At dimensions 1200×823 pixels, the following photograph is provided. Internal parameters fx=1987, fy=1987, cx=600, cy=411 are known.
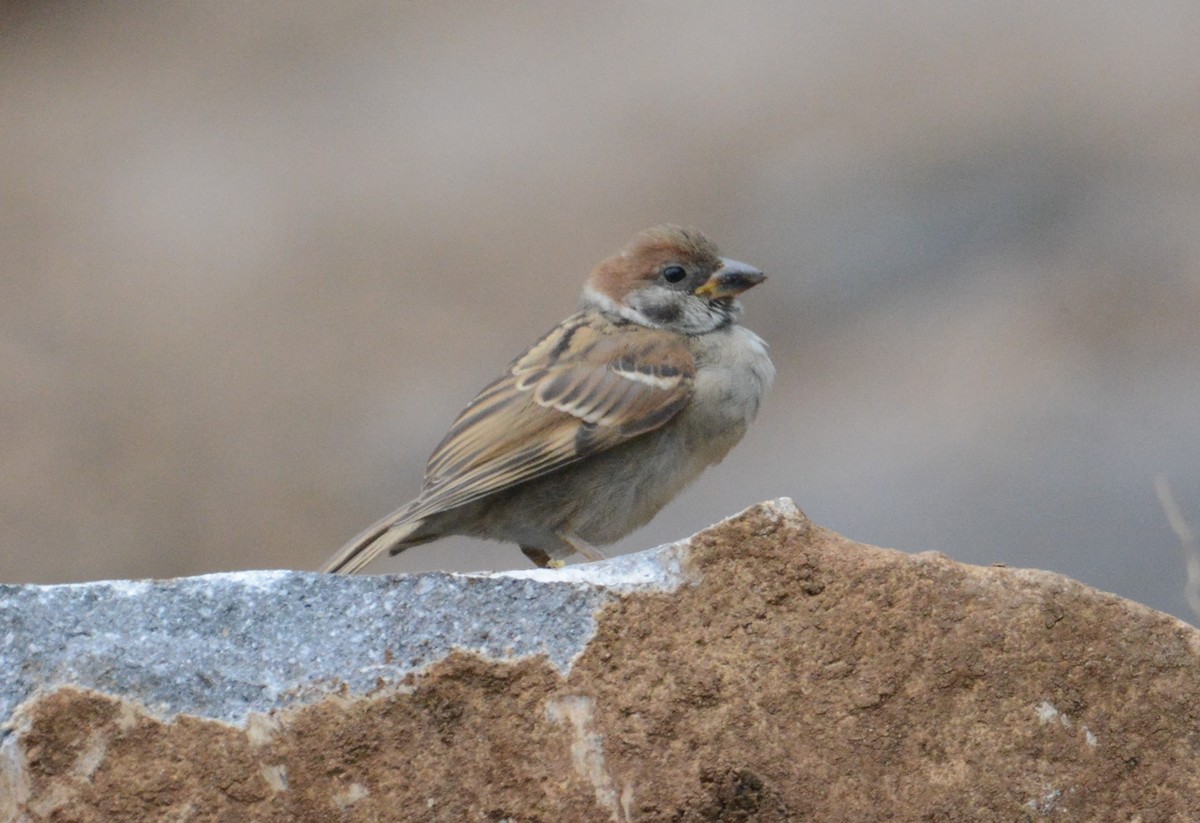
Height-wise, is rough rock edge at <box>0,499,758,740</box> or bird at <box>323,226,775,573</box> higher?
bird at <box>323,226,775,573</box>

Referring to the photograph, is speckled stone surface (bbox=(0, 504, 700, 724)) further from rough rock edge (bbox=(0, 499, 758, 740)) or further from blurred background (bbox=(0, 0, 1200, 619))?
blurred background (bbox=(0, 0, 1200, 619))

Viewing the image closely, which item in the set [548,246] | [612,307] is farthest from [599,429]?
[548,246]

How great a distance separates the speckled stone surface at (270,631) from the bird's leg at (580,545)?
2056 millimetres

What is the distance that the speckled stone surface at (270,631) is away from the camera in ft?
10.2

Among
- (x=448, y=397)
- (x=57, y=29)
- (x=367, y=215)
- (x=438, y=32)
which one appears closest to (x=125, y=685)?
(x=448, y=397)

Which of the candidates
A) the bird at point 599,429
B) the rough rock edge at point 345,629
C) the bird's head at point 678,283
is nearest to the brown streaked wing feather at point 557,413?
the bird at point 599,429

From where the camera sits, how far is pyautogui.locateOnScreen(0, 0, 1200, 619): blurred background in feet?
36.1

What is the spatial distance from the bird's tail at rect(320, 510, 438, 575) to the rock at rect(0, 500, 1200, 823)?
162 cm

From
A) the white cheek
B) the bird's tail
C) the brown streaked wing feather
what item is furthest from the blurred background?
the bird's tail

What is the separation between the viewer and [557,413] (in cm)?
550

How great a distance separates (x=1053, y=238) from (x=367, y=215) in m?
5.20

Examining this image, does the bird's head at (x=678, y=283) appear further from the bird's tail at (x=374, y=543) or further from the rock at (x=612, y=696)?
the rock at (x=612, y=696)

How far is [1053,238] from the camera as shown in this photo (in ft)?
40.4

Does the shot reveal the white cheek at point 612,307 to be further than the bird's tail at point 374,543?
Yes
